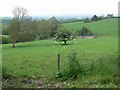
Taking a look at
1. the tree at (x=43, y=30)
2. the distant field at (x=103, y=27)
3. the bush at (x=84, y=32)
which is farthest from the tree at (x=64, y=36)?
the distant field at (x=103, y=27)

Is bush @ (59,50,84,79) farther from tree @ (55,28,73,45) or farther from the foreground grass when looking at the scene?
tree @ (55,28,73,45)

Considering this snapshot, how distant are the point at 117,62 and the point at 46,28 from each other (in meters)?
50.5

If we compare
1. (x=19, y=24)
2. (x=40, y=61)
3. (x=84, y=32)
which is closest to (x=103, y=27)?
(x=84, y=32)

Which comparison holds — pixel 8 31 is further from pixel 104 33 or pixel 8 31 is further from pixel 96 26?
pixel 96 26

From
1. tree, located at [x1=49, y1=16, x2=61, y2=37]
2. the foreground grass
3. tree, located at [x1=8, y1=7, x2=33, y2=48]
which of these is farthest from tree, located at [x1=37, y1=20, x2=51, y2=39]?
the foreground grass

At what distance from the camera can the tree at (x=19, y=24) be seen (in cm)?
4906

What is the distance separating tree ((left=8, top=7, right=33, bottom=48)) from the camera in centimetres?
4906

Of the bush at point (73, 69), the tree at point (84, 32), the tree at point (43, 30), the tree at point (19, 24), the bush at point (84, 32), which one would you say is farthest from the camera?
the tree at point (84, 32)

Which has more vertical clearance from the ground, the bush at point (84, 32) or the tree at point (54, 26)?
the tree at point (54, 26)

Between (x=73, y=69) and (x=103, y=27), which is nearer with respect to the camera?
(x=73, y=69)

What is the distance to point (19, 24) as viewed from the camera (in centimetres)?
4950

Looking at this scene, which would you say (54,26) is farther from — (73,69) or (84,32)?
(73,69)

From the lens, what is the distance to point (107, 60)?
12.8 meters

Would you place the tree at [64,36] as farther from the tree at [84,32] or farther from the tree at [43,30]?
the tree at [84,32]
